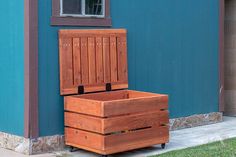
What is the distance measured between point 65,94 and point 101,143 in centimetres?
113

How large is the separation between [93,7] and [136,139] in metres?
2.27

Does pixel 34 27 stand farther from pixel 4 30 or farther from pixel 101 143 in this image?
pixel 101 143

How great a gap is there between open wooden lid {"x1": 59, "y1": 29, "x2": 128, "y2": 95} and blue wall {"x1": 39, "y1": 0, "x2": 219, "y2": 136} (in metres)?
0.16

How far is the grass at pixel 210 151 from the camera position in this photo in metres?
7.58

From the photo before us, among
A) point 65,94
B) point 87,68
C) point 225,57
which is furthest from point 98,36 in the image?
point 225,57

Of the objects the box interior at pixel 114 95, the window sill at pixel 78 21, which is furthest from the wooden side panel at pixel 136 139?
the window sill at pixel 78 21

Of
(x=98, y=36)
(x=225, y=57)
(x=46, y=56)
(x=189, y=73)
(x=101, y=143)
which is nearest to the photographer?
(x=101, y=143)

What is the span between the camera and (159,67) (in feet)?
32.5

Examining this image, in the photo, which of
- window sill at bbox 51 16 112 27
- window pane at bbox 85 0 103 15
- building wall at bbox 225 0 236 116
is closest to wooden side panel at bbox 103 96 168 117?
window sill at bbox 51 16 112 27

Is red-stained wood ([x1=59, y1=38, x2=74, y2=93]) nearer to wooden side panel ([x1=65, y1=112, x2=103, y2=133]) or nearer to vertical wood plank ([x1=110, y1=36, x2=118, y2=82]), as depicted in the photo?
wooden side panel ([x1=65, y1=112, x2=103, y2=133])

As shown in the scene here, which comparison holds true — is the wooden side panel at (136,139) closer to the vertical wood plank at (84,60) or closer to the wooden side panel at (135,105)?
the wooden side panel at (135,105)

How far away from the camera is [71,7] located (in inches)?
336

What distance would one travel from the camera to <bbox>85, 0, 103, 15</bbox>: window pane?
8.74m

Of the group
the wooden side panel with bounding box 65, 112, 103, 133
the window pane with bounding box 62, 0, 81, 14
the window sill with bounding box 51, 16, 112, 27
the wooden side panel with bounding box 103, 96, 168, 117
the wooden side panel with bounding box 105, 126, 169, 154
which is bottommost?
the wooden side panel with bounding box 105, 126, 169, 154
